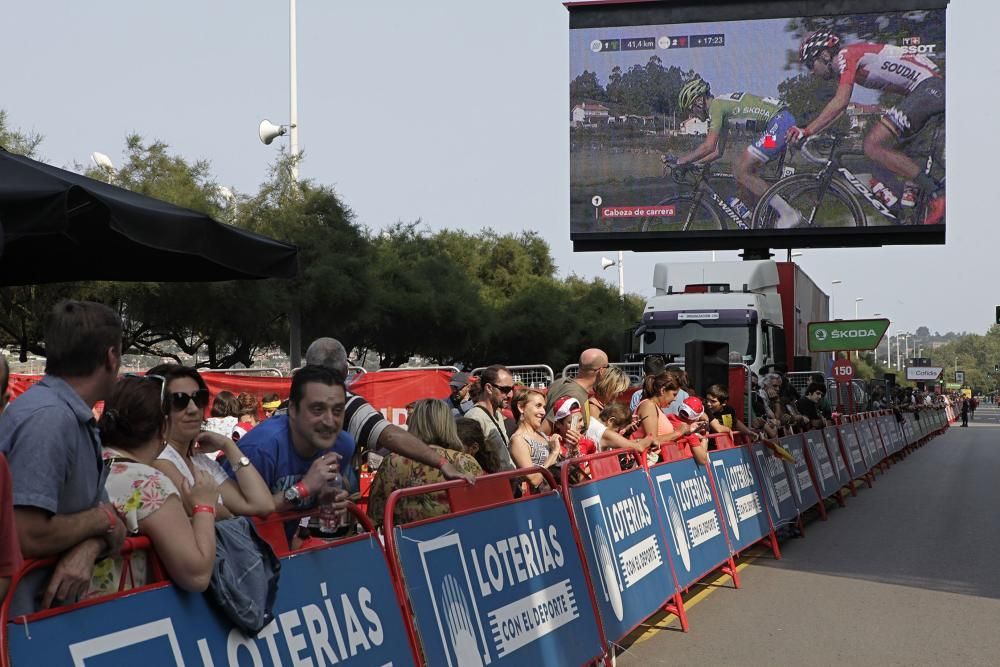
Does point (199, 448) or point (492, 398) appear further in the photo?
point (492, 398)

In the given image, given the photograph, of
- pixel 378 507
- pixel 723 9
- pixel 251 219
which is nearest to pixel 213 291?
pixel 251 219

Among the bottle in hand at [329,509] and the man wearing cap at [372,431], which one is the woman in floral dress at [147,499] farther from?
the man wearing cap at [372,431]

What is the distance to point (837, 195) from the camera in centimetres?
3156

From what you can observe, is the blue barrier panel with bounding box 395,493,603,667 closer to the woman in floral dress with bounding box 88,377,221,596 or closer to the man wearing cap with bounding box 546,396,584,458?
the woman in floral dress with bounding box 88,377,221,596

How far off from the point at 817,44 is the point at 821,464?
18120mm

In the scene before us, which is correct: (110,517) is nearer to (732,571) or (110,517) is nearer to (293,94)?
(732,571)

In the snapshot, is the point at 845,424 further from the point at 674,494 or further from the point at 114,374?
the point at 114,374

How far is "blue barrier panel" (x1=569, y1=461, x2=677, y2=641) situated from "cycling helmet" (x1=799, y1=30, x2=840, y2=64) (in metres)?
25.9

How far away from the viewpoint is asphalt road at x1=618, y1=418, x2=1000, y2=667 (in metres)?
7.78

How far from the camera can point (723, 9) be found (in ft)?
109

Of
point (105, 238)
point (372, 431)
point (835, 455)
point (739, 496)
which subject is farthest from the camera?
point (835, 455)

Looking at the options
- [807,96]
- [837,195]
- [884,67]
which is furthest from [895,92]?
[837,195]

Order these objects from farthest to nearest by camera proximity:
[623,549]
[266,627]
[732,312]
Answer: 1. [732,312]
2. [623,549]
3. [266,627]

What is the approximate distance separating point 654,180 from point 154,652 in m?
29.9
